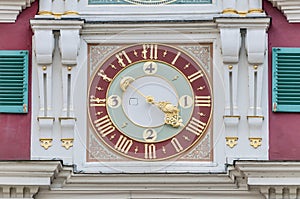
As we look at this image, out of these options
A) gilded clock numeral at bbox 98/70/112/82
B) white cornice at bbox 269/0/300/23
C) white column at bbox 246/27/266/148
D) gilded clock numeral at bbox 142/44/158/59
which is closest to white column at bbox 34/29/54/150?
gilded clock numeral at bbox 98/70/112/82

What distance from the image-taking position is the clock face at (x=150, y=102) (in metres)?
16.5

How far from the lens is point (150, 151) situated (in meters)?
16.5

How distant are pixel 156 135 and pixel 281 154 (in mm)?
1067

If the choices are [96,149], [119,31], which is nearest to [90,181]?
[96,149]

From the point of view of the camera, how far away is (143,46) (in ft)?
54.7

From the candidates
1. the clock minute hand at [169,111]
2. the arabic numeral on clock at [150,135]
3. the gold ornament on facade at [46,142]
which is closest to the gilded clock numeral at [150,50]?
the clock minute hand at [169,111]

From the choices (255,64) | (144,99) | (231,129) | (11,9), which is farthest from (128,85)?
(11,9)

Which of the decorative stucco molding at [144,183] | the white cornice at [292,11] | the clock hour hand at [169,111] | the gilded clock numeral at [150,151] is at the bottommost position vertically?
the decorative stucco molding at [144,183]

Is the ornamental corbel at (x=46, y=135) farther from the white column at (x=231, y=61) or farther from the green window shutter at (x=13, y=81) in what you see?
the white column at (x=231, y=61)

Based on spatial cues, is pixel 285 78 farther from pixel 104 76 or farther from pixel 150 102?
pixel 104 76

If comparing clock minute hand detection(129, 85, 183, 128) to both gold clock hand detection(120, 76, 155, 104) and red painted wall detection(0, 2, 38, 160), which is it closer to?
gold clock hand detection(120, 76, 155, 104)

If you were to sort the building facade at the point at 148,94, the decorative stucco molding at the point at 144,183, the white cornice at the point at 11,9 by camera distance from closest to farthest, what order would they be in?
the decorative stucco molding at the point at 144,183 < the building facade at the point at 148,94 < the white cornice at the point at 11,9

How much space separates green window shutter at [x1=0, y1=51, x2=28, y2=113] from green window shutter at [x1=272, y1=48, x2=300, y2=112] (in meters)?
2.12

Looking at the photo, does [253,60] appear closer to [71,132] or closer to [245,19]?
[245,19]
